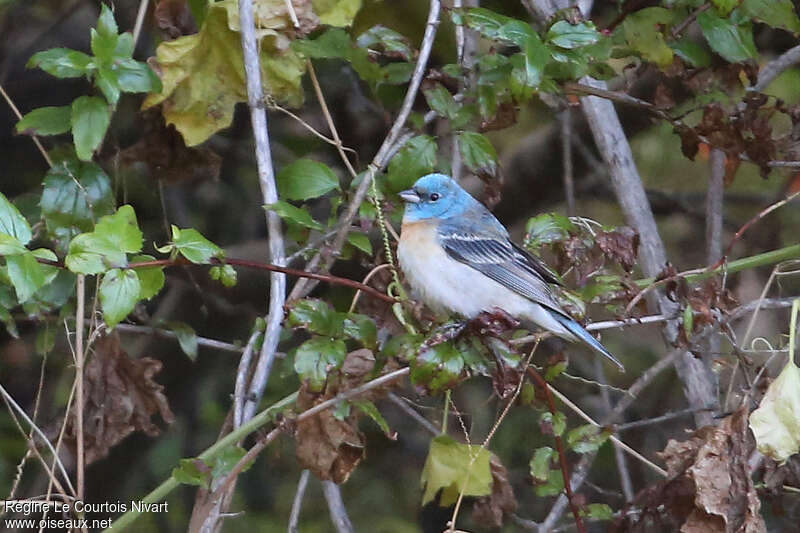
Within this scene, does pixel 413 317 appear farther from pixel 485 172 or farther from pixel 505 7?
pixel 505 7

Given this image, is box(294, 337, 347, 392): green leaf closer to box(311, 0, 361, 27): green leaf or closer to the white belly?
the white belly

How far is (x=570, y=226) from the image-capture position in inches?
128

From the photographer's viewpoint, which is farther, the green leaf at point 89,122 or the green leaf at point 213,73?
the green leaf at point 213,73

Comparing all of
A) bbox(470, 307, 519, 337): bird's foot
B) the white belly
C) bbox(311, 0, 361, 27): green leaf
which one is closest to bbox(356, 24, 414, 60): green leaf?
bbox(311, 0, 361, 27): green leaf

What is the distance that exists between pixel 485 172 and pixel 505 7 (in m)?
1.45

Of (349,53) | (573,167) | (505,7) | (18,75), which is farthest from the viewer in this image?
(573,167)

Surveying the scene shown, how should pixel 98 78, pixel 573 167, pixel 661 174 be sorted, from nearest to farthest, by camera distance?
1. pixel 98 78
2. pixel 573 167
3. pixel 661 174

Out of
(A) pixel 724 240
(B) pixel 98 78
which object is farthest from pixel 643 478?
(B) pixel 98 78

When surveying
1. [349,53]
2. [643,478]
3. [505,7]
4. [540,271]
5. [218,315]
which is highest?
[349,53]

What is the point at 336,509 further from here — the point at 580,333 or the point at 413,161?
the point at 413,161

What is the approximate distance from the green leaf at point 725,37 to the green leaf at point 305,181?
4.35 ft

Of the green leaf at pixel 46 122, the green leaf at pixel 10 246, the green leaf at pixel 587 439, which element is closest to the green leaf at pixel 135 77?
the green leaf at pixel 46 122

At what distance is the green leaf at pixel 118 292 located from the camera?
246 centimetres

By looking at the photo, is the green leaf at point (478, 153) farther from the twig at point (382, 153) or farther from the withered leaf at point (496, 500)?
the withered leaf at point (496, 500)
